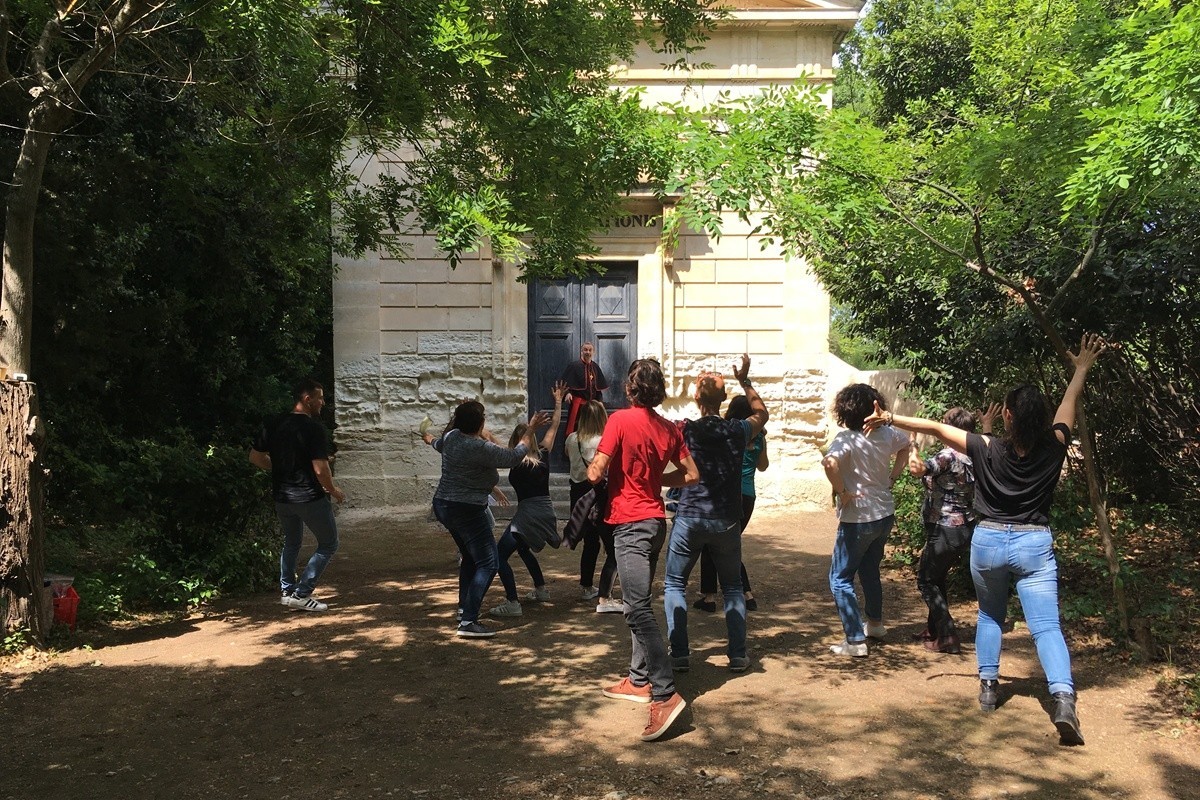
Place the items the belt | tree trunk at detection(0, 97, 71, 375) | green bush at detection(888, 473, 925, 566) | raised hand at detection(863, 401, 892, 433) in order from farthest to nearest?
1. green bush at detection(888, 473, 925, 566)
2. tree trunk at detection(0, 97, 71, 375)
3. raised hand at detection(863, 401, 892, 433)
4. the belt

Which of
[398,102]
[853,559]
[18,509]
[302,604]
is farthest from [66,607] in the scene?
[853,559]

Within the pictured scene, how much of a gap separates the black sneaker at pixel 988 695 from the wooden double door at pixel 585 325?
27.4ft

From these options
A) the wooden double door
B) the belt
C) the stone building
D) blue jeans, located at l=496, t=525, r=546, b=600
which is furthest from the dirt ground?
the wooden double door

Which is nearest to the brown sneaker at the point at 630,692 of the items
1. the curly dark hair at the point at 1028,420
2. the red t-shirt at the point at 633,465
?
the red t-shirt at the point at 633,465

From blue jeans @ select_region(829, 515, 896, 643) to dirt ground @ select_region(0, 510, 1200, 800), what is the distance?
25 cm

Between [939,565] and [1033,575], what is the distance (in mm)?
1343

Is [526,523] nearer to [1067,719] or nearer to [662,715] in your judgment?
[662,715]

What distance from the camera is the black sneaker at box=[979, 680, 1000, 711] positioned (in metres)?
5.10

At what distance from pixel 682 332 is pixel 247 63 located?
609 centimetres

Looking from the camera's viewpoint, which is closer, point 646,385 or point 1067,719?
point 1067,719

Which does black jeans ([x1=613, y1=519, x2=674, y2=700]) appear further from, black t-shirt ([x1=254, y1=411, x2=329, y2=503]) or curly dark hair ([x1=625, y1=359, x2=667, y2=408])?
black t-shirt ([x1=254, y1=411, x2=329, y2=503])

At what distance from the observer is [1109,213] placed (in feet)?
18.5

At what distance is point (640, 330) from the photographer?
1304 centimetres

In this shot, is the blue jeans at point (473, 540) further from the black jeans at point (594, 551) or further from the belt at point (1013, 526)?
the belt at point (1013, 526)
